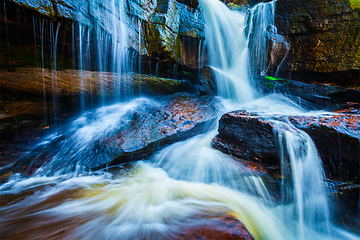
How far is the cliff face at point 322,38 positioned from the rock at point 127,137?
4.05 metres

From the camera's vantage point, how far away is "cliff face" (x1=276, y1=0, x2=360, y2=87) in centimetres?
515

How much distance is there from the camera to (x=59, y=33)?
3.91 metres

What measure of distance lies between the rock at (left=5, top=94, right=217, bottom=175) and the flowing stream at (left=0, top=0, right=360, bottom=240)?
72 mm

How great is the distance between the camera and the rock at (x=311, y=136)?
7.54ft

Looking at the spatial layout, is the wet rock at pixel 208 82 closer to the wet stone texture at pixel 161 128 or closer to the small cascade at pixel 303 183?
the wet stone texture at pixel 161 128

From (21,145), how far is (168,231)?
18.5ft

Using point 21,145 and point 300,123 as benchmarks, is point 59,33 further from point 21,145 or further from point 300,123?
point 300,123

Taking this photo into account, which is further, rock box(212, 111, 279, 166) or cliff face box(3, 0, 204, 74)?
cliff face box(3, 0, 204, 74)

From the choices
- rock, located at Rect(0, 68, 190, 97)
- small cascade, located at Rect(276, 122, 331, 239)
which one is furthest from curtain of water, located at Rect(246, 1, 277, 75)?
small cascade, located at Rect(276, 122, 331, 239)

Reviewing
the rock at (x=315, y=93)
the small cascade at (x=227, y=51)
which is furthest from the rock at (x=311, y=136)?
the small cascade at (x=227, y=51)

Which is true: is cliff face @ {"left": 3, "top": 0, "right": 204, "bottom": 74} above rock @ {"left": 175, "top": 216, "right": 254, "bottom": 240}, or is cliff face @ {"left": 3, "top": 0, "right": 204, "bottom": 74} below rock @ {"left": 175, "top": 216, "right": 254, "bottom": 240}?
above

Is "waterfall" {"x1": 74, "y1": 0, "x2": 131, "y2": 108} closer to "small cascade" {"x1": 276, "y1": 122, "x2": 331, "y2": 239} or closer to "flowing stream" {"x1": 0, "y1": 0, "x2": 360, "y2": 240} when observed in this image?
"flowing stream" {"x1": 0, "y1": 0, "x2": 360, "y2": 240}

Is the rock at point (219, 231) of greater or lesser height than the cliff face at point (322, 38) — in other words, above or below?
below

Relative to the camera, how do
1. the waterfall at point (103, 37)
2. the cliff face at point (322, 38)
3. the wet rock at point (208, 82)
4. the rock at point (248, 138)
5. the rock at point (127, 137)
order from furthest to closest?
the wet rock at point (208, 82) < the cliff face at point (322, 38) < the waterfall at point (103, 37) < the rock at point (127, 137) < the rock at point (248, 138)
